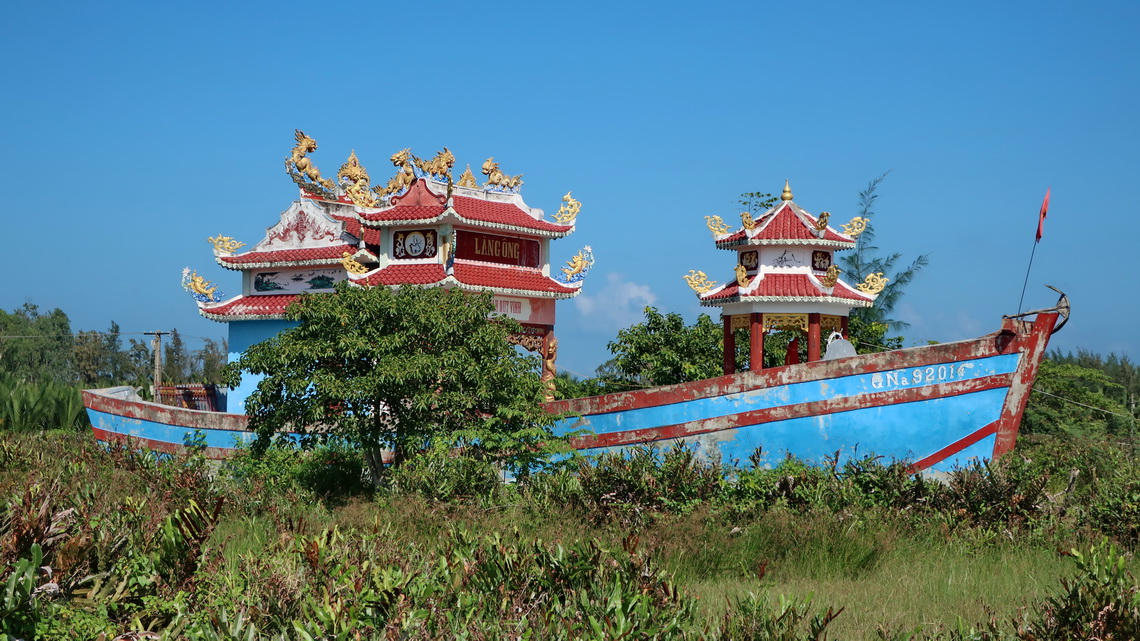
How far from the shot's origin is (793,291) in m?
18.5

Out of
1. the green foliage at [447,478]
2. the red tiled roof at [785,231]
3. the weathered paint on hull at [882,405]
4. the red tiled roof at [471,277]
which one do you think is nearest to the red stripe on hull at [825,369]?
the weathered paint on hull at [882,405]

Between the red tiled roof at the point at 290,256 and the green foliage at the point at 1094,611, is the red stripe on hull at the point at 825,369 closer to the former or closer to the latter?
the green foliage at the point at 1094,611

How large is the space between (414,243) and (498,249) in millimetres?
1836

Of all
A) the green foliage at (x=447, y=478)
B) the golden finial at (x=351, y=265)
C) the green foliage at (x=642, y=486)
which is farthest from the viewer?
the golden finial at (x=351, y=265)

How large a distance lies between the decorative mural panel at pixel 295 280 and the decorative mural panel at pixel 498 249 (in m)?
3.67

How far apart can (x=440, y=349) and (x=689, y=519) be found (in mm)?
5392

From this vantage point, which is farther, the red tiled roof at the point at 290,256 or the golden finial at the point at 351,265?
the red tiled roof at the point at 290,256

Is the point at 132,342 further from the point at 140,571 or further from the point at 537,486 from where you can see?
the point at 140,571

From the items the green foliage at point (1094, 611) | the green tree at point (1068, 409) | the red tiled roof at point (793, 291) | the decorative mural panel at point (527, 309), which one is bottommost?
the green foliage at point (1094, 611)

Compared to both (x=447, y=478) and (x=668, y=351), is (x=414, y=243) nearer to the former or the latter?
(x=668, y=351)

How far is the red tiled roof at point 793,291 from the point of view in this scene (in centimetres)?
1842

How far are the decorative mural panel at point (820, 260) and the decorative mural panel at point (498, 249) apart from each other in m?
6.73

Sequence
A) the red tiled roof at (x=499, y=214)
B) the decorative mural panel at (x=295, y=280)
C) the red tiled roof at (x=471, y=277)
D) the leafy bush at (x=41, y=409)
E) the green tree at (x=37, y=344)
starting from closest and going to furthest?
the red tiled roof at (x=471, y=277) < the red tiled roof at (x=499, y=214) < the decorative mural panel at (x=295, y=280) < the leafy bush at (x=41, y=409) < the green tree at (x=37, y=344)

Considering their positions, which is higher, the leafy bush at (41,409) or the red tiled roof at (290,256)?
the red tiled roof at (290,256)
